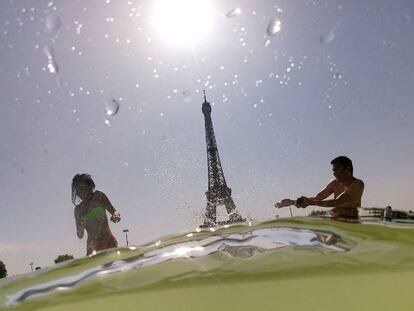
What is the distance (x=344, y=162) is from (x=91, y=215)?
8.56ft

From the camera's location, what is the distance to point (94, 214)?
17.6 ft

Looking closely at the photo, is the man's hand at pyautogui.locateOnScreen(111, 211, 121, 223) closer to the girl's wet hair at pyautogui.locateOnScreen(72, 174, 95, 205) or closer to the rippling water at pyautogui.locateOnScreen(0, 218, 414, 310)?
the girl's wet hair at pyautogui.locateOnScreen(72, 174, 95, 205)

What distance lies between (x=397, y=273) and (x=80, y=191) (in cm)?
382

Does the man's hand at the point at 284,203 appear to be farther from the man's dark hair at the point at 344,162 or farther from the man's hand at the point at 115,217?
the man's hand at the point at 115,217

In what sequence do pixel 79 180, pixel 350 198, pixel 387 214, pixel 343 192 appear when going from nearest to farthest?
pixel 387 214 < pixel 350 198 < pixel 343 192 < pixel 79 180

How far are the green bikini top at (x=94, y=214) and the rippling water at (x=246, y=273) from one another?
2.68 m

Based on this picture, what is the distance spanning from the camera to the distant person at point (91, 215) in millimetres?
5332

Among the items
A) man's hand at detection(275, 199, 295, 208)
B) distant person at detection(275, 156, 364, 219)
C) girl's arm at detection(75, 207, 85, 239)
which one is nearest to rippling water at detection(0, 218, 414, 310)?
distant person at detection(275, 156, 364, 219)

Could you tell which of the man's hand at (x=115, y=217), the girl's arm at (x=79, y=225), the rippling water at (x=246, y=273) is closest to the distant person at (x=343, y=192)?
the rippling water at (x=246, y=273)

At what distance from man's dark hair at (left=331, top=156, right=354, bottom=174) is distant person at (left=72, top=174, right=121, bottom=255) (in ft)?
7.79

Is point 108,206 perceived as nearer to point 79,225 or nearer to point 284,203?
point 79,225

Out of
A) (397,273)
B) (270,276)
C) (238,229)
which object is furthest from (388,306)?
(238,229)

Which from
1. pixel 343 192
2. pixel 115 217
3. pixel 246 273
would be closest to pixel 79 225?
pixel 115 217

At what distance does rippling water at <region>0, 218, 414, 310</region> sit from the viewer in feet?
6.52
